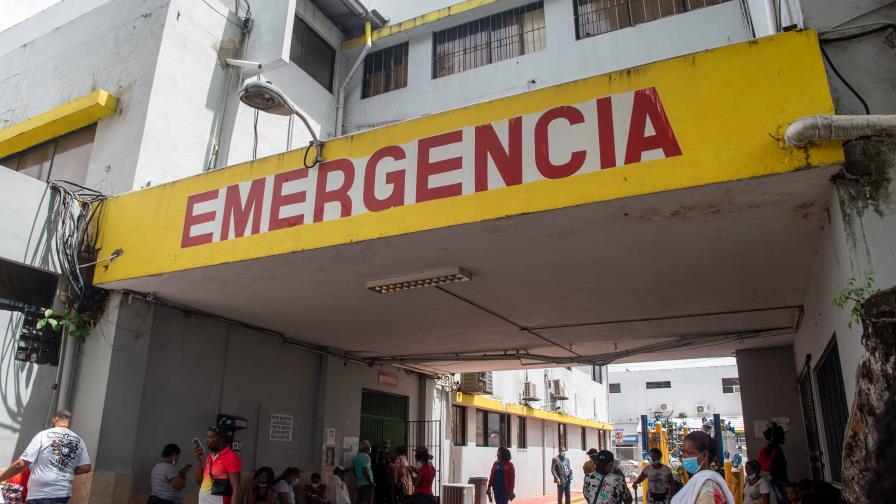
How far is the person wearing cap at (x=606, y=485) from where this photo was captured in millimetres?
7723

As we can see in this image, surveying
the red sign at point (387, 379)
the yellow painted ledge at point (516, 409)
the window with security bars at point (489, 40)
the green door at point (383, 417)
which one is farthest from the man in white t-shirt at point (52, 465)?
the yellow painted ledge at point (516, 409)

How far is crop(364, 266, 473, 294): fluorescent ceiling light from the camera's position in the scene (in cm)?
689

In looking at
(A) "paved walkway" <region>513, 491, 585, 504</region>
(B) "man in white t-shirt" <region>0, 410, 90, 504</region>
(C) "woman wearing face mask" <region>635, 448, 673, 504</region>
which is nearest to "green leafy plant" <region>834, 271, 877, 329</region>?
(C) "woman wearing face mask" <region>635, 448, 673, 504</region>

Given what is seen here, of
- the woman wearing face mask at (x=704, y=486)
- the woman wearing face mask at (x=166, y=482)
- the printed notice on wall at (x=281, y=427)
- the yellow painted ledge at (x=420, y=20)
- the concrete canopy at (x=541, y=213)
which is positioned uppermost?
the yellow painted ledge at (x=420, y=20)

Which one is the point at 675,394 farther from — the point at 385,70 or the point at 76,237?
the point at 76,237

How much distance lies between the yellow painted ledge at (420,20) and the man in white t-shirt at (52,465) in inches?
423

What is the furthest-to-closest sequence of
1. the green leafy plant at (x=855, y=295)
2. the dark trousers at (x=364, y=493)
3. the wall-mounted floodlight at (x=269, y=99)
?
the dark trousers at (x=364, y=493) < the wall-mounted floodlight at (x=269, y=99) < the green leafy plant at (x=855, y=295)

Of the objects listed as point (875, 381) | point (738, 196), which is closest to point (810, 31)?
point (738, 196)

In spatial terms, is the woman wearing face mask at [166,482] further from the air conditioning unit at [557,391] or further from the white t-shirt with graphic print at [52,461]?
the air conditioning unit at [557,391]

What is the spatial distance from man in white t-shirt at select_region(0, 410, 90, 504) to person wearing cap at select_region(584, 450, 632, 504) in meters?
5.65

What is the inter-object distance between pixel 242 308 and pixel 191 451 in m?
2.07

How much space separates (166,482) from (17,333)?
2.47 meters

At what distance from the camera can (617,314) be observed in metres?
8.99

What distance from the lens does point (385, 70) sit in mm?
15117
